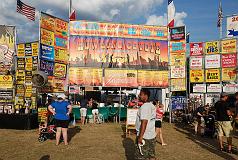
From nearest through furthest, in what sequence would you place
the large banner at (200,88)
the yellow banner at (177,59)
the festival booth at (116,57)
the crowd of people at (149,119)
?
the crowd of people at (149,119)
the festival booth at (116,57)
the yellow banner at (177,59)
the large banner at (200,88)

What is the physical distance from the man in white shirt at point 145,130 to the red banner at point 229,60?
743 inches

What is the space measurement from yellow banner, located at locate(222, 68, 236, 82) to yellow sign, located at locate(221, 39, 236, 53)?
143 cm

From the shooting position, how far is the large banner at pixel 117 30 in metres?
21.7

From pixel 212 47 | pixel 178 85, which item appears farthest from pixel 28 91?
pixel 212 47

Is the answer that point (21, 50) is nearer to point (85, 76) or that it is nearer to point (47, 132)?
point (85, 76)

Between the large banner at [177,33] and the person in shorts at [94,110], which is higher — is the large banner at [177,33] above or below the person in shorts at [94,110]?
above

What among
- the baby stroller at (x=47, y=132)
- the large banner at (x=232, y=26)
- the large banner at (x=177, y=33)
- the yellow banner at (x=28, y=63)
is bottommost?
the baby stroller at (x=47, y=132)

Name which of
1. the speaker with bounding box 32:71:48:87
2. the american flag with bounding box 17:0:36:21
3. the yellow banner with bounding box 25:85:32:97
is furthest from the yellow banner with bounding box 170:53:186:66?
the yellow banner with bounding box 25:85:32:97

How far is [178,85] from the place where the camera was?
2191 centimetres

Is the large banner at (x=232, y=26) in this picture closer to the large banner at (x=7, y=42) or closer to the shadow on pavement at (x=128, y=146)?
the shadow on pavement at (x=128, y=146)

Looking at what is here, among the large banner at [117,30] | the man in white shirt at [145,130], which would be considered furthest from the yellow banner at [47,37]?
the man in white shirt at [145,130]

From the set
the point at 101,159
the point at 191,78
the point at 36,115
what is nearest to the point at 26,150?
the point at 101,159

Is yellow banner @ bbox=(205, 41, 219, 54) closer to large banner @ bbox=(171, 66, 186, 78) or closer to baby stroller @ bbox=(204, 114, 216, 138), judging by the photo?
large banner @ bbox=(171, 66, 186, 78)

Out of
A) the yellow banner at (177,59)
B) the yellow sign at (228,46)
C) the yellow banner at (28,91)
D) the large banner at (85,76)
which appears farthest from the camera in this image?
the yellow banner at (28,91)
